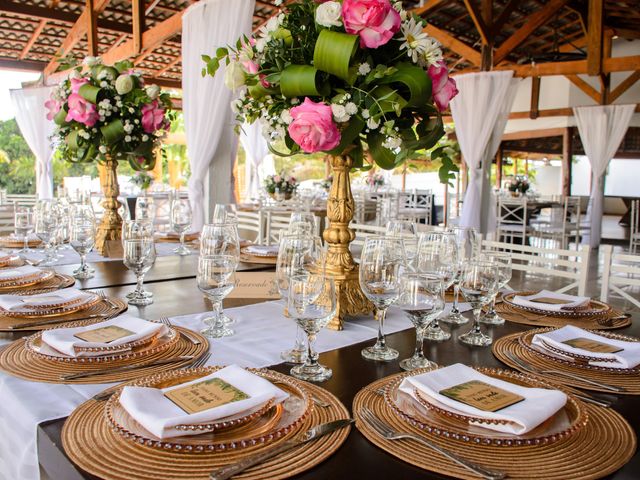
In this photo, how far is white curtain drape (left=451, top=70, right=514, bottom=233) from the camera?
20.6ft

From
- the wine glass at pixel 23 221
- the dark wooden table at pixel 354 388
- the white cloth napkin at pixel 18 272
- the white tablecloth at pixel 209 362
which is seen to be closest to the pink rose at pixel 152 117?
the wine glass at pixel 23 221

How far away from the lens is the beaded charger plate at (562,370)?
112 cm

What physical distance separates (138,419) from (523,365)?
2.75 ft

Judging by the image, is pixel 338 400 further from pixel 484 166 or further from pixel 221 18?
pixel 484 166

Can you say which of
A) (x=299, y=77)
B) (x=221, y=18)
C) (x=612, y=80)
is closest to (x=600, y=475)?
(x=299, y=77)

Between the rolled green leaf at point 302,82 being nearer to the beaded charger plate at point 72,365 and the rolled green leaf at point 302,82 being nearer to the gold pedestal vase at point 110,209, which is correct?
the beaded charger plate at point 72,365

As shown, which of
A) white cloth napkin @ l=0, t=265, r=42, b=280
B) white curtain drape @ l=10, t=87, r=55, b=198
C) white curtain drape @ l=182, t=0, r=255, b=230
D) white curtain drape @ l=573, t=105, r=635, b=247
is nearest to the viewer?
white cloth napkin @ l=0, t=265, r=42, b=280

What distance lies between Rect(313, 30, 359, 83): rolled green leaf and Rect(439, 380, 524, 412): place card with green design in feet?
2.65

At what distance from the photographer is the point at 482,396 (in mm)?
938

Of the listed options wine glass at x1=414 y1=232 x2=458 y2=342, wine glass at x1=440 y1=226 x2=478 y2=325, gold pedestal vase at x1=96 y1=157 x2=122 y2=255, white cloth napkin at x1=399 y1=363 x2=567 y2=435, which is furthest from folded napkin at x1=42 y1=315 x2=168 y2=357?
gold pedestal vase at x1=96 y1=157 x2=122 y2=255

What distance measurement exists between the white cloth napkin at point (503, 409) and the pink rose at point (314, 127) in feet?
2.15

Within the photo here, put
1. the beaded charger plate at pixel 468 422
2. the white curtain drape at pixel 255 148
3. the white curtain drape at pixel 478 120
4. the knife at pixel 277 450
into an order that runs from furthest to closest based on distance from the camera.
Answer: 1. the white curtain drape at pixel 255 148
2. the white curtain drape at pixel 478 120
3. the beaded charger plate at pixel 468 422
4. the knife at pixel 277 450

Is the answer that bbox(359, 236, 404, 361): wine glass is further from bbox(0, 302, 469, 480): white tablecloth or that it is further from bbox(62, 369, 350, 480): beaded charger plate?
bbox(62, 369, 350, 480): beaded charger plate

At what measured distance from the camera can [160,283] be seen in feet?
6.68
